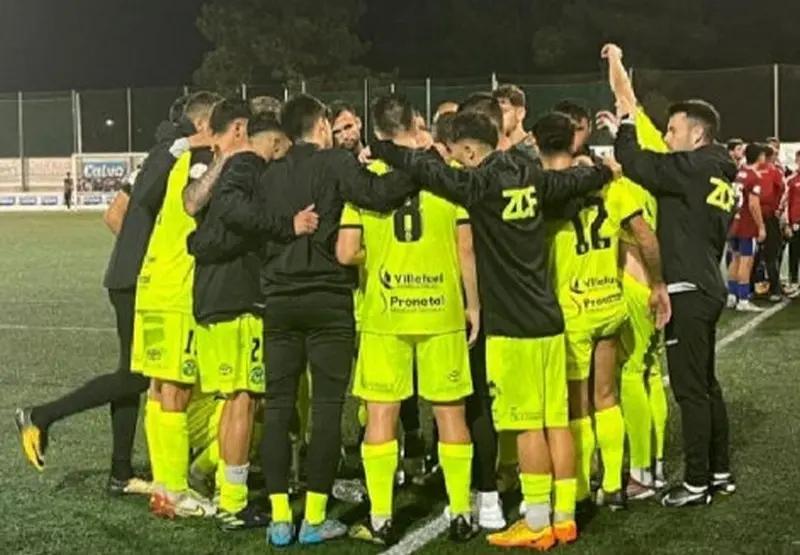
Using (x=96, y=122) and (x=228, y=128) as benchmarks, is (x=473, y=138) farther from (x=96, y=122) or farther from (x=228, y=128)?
(x=96, y=122)

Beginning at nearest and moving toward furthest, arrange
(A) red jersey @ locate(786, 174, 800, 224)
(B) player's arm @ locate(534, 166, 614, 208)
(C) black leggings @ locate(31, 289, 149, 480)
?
(B) player's arm @ locate(534, 166, 614, 208) < (C) black leggings @ locate(31, 289, 149, 480) < (A) red jersey @ locate(786, 174, 800, 224)

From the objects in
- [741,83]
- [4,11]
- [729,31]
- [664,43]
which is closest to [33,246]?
[741,83]

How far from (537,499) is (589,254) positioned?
47.5 inches

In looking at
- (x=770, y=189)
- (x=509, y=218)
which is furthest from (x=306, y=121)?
(x=770, y=189)

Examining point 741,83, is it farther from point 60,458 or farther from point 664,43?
point 60,458

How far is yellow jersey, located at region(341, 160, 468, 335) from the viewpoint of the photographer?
6.09 m

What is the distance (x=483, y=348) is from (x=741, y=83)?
1111 inches

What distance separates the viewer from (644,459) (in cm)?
712

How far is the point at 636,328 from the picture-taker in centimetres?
716

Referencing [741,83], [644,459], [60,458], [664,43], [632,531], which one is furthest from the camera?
[664,43]

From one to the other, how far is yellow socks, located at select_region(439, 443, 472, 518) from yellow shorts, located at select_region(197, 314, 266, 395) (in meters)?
0.96

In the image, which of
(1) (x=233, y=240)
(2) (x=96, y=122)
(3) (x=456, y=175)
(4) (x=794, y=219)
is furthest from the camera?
(2) (x=96, y=122)

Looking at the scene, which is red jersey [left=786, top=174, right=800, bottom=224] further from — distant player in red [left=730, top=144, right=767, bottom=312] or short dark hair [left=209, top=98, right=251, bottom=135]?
short dark hair [left=209, top=98, right=251, bottom=135]

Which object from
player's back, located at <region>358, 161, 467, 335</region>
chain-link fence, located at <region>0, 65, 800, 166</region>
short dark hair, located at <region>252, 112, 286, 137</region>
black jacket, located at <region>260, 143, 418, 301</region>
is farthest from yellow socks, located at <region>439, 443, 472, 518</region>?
chain-link fence, located at <region>0, 65, 800, 166</region>
